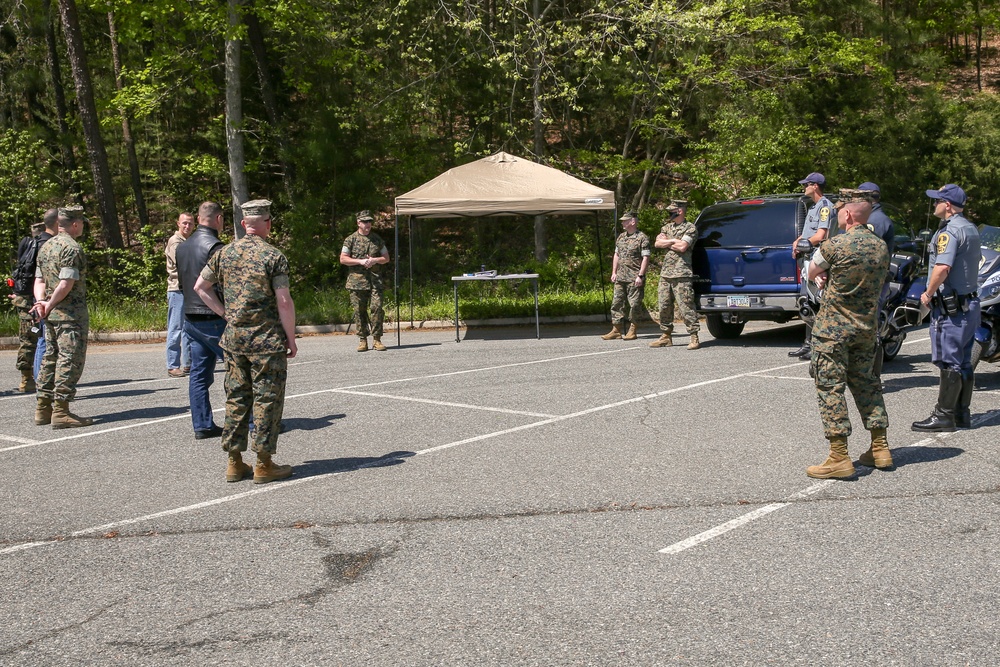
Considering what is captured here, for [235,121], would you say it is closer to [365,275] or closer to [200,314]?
[365,275]

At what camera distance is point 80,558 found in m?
5.25

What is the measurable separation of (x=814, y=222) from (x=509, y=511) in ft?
20.9

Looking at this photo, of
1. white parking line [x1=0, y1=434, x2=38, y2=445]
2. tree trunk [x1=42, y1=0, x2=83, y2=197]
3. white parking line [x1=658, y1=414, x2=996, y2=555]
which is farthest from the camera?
tree trunk [x1=42, y1=0, x2=83, y2=197]

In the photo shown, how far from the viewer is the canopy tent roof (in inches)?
607

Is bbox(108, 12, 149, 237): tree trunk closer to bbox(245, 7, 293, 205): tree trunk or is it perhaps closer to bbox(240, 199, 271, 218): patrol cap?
Answer: bbox(245, 7, 293, 205): tree trunk

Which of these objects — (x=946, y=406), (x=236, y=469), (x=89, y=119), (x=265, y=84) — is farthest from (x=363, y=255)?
(x=265, y=84)

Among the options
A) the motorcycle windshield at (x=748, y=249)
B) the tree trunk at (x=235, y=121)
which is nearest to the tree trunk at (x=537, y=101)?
the tree trunk at (x=235, y=121)

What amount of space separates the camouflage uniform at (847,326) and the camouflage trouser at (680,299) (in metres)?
6.90

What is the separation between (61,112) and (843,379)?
24.9m

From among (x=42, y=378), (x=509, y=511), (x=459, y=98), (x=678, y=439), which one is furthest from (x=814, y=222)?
(x=459, y=98)

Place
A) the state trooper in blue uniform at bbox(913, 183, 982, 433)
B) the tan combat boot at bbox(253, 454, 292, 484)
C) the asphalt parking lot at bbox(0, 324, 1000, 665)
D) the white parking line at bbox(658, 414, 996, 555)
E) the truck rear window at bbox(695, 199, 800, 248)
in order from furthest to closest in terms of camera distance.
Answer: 1. the truck rear window at bbox(695, 199, 800, 248)
2. the state trooper in blue uniform at bbox(913, 183, 982, 433)
3. the tan combat boot at bbox(253, 454, 292, 484)
4. the white parking line at bbox(658, 414, 996, 555)
5. the asphalt parking lot at bbox(0, 324, 1000, 665)

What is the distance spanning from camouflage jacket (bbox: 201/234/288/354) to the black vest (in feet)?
5.27

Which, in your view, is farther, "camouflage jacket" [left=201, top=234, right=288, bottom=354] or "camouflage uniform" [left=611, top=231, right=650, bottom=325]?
"camouflage uniform" [left=611, top=231, right=650, bottom=325]

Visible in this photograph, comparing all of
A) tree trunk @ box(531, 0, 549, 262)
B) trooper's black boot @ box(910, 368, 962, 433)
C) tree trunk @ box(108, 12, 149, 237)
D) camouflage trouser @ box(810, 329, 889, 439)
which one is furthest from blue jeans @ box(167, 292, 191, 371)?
tree trunk @ box(108, 12, 149, 237)
